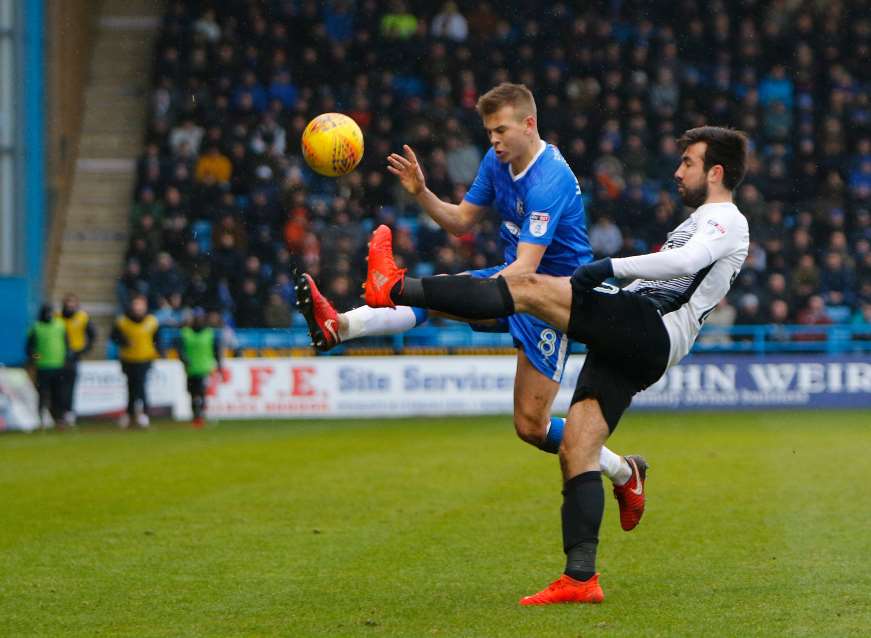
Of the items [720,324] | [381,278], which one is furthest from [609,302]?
[720,324]

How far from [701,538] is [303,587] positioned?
8.37 ft

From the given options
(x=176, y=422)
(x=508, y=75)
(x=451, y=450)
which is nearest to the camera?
(x=451, y=450)

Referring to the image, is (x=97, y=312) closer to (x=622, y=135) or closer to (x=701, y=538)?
(x=622, y=135)

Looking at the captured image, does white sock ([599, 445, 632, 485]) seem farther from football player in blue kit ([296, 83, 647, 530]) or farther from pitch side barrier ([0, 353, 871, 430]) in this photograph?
pitch side barrier ([0, 353, 871, 430])

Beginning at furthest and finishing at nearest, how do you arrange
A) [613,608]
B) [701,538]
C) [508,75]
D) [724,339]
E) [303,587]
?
[508,75] → [724,339] → [701,538] → [303,587] → [613,608]

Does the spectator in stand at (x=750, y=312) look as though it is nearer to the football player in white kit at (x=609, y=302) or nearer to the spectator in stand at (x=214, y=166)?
the spectator in stand at (x=214, y=166)

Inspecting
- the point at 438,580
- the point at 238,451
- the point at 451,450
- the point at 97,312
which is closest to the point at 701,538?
the point at 438,580

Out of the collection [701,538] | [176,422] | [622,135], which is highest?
[622,135]

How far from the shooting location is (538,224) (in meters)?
6.75

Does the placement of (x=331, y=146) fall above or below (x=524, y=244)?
above

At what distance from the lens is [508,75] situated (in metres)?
23.3

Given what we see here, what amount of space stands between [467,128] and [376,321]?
15.5m

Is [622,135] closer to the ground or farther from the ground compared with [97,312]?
farther from the ground

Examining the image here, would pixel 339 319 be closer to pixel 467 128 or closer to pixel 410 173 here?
pixel 410 173
